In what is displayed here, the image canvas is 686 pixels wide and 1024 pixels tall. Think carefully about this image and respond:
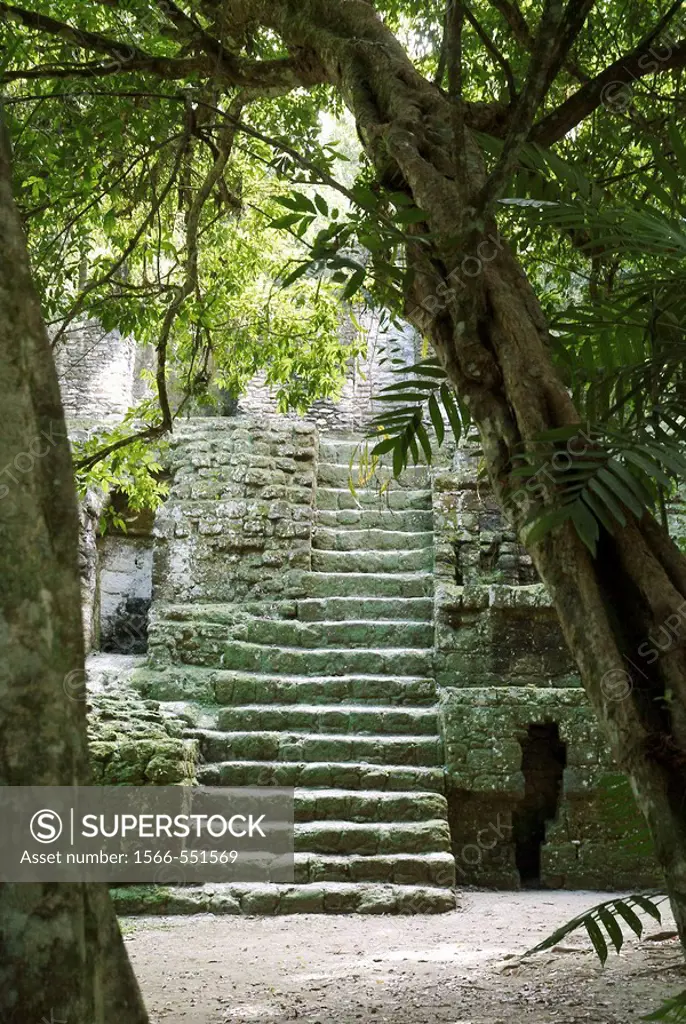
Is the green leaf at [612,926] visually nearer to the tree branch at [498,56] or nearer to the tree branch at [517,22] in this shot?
the tree branch at [498,56]

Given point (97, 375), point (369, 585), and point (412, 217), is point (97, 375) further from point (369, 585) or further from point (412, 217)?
point (412, 217)

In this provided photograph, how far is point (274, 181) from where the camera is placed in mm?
7398

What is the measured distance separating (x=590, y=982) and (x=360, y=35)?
120 inches

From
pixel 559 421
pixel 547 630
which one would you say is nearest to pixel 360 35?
pixel 559 421

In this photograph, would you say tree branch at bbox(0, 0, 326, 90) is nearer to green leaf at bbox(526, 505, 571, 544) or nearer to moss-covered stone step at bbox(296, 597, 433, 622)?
green leaf at bbox(526, 505, 571, 544)

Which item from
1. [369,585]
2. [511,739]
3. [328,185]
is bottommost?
[511,739]

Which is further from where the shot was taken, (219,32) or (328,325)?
(328,325)

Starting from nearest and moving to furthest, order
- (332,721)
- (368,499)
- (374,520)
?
(332,721)
(374,520)
(368,499)

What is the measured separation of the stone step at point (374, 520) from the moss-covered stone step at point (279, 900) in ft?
12.3

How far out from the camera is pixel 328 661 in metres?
6.28

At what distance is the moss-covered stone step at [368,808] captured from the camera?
5.10 meters

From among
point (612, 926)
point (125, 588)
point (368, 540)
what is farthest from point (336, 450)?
point (612, 926)

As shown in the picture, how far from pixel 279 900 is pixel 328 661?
201cm

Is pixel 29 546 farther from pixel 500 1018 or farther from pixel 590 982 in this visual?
pixel 590 982
